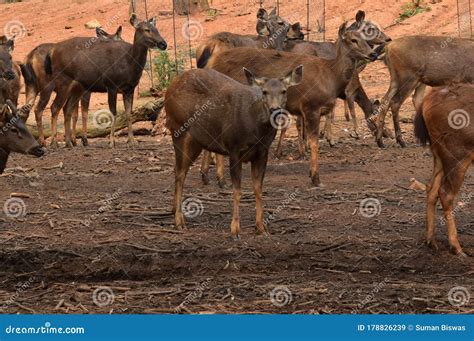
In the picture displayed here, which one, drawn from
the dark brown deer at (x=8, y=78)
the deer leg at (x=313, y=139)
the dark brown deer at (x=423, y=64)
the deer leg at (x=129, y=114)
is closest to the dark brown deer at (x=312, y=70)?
the deer leg at (x=313, y=139)

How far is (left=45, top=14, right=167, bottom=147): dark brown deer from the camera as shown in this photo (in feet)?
68.8

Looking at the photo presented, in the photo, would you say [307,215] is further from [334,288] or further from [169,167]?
[169,167]

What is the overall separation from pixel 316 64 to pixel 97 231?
16.8 feet

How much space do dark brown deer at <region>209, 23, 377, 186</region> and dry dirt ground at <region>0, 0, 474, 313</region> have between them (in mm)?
1023

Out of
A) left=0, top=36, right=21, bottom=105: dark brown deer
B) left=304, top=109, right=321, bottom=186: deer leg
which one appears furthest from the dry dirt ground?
left=0, top=36, right=21, bottom=105: dark brown deer

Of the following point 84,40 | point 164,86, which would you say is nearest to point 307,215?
point 84,40

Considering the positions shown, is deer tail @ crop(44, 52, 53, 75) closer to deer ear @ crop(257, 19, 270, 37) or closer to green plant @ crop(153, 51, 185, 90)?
deer ear @ crop(257, 19, 270, 37)

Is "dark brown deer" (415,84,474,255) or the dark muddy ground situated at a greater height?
"dark brown deer" (415,84,474,255)

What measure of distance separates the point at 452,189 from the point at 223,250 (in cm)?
259

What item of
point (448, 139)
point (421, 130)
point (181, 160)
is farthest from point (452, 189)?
point (181, 160)

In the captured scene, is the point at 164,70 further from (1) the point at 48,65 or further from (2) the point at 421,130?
(2) the point at 421,130

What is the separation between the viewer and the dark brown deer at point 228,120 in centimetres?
1253

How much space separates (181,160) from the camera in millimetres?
13344

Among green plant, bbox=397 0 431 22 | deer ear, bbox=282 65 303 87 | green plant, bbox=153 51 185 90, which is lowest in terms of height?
green plant, bbox=397 0 431 22
